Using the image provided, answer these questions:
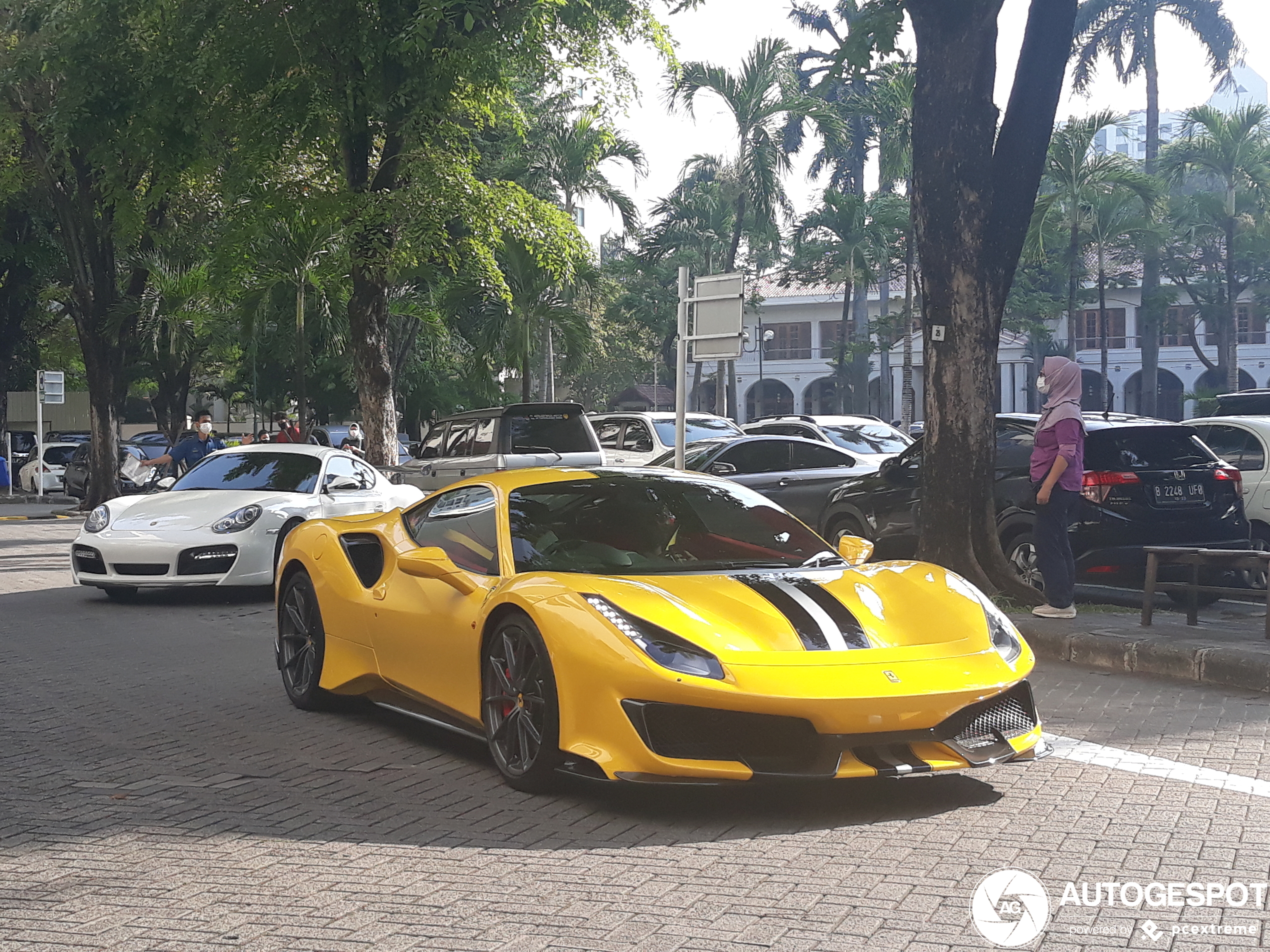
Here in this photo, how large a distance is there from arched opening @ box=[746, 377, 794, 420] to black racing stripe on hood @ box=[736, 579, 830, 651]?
71.5 metres

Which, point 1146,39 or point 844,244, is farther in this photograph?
point 1146,39

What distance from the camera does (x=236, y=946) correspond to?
3818 millimetres

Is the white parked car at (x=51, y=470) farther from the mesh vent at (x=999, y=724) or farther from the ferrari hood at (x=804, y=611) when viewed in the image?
the mesh vent at (x=999, y=724)

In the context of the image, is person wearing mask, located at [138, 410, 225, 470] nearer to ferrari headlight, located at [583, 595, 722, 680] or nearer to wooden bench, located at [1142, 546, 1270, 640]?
wooden bench, located at [1142, 546, 1270, 640]

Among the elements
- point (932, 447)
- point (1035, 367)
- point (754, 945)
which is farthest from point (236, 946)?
point (1035, 367)

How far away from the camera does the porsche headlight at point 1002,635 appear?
557cm

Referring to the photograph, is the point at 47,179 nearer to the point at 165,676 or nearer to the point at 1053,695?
the point at 165,676

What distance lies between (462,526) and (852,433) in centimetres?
1703

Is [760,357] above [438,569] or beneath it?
above

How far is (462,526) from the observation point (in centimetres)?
650

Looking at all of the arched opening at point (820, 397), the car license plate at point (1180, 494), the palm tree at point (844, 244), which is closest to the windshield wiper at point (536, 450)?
the car license plate at point (1180, 494)

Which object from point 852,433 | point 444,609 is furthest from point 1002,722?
point 852,433

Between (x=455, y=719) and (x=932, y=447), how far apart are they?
264 inches

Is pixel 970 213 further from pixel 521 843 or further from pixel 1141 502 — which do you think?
pixel 521 843
